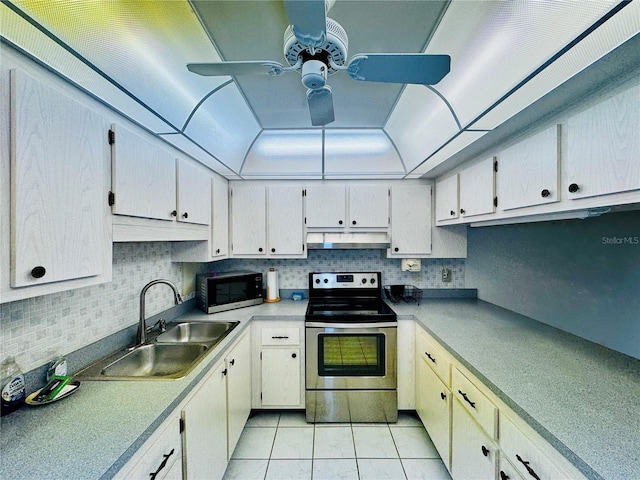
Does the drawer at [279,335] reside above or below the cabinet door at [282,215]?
below

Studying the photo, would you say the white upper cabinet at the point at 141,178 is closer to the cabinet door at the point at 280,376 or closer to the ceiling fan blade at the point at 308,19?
the ceiling fan blade at the point at 308,19

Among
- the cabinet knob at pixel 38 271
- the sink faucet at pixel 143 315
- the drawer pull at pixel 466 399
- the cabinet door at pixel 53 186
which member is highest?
the cabinet door at pixel 53 186

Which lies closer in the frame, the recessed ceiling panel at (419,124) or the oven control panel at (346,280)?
the recessed ceiling panel at (419,124)

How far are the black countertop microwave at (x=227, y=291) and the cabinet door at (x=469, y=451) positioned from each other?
1.80 m

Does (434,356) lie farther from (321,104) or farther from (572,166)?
(321,104)

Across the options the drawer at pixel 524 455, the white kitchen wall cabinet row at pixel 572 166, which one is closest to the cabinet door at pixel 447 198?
the white kitchen wall cabinet row at pixel 572 166

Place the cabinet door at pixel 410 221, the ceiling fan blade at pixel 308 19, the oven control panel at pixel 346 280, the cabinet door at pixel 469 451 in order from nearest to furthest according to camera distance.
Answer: the ceiling fan blade at pixel 308 19, the cabinet door at pixel 469 451, the cabinet door at pixel 410 221, the oven control panel at pixel 346 280

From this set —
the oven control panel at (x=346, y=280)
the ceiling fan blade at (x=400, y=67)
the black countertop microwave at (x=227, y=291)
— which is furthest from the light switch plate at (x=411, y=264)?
the ceiling fan blade at (x=400, y=67)

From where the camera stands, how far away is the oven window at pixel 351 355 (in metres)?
2.26

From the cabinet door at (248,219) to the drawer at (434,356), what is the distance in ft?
5.16

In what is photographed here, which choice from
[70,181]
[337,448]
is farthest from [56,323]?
[337,448]

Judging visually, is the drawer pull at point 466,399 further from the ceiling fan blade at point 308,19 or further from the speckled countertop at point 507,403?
the ceiling fan blade at point 308,19

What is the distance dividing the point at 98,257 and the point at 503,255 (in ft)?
9.13

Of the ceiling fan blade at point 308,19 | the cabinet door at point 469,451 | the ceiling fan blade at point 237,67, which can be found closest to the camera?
the ceiling fan blade at point 308,19
